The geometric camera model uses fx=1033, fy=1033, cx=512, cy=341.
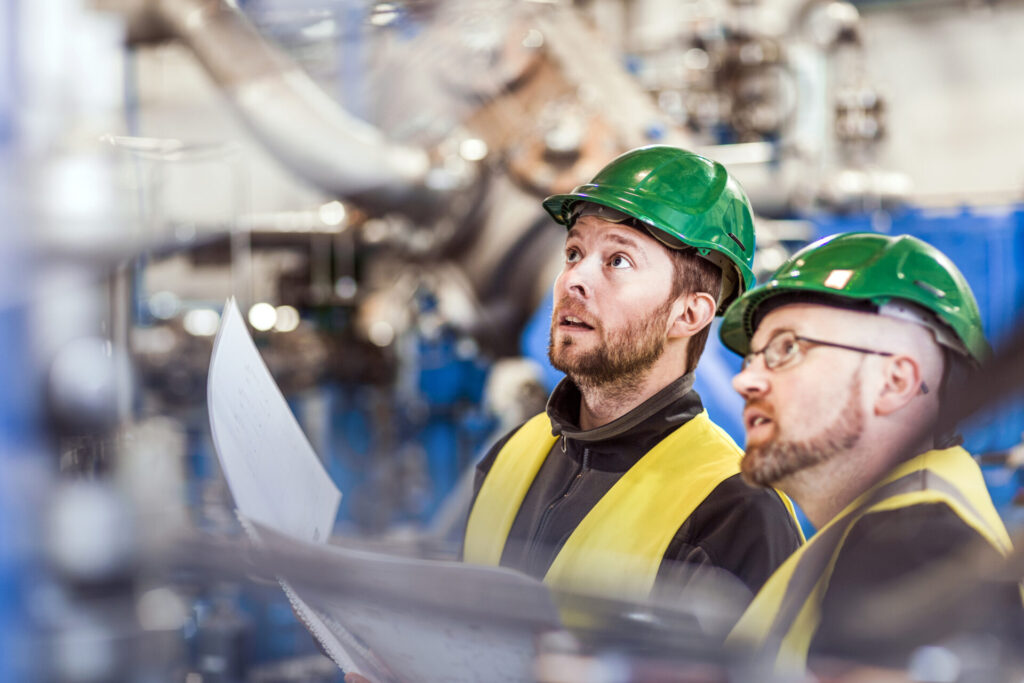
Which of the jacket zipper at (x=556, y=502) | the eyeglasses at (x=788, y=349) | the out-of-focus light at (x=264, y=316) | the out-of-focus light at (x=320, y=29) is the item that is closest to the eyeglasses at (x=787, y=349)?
the eyeglasses at (x=788, y=349)

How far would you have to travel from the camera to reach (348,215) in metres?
4.23

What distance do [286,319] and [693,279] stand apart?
3.48m

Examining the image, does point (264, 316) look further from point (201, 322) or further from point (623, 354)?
point (623, 354)

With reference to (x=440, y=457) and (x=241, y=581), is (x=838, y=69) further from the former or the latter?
(x=241, y=581)

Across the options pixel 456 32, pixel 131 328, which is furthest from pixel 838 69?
pixel 131 328

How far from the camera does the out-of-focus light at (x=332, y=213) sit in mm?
4261

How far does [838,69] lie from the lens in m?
4.95

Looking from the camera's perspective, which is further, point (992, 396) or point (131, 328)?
point (131, 328)

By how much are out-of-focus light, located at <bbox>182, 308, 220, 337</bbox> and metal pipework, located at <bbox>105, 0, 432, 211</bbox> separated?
56cm

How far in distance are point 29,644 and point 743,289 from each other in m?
0.74

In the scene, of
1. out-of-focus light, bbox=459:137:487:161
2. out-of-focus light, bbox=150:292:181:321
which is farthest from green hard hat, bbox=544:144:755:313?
out-of-focus light, bbox=459:137:487:161

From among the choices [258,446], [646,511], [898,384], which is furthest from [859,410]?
[258,446]

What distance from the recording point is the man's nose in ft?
2.67

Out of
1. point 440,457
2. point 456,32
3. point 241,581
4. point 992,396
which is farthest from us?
point 440,457
